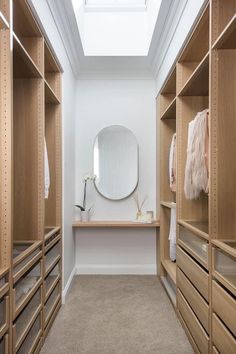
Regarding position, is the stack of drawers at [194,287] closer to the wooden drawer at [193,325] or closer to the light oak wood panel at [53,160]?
the wooden drawer at [193,325]

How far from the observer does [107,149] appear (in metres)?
4.11

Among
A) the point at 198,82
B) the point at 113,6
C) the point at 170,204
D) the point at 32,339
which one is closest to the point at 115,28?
the point at 113,6

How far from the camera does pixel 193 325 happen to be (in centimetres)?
216

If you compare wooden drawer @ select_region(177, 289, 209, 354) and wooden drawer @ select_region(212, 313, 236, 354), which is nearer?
wooden drawer @ select_region(212, 313, 236, 354)

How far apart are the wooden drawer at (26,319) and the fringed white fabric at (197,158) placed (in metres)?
1.36

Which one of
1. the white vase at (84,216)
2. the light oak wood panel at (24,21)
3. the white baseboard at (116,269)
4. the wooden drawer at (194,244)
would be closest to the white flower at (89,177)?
the white vase at (84,216)

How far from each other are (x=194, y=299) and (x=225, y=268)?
624 mm

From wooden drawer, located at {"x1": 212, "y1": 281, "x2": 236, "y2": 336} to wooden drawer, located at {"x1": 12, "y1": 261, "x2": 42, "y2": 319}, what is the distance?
1.12m

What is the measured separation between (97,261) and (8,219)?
8.77ft

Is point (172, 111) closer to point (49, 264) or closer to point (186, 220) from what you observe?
point (186, 220)

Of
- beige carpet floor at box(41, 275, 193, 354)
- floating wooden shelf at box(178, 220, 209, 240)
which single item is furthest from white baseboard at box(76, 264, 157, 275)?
floating wooden shelf at box(178, 220, 209, 240)

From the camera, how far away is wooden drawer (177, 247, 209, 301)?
188cm

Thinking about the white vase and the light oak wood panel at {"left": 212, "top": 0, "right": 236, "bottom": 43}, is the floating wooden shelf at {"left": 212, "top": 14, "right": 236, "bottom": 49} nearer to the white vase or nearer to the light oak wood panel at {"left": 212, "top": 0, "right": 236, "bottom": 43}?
the light oak wood panel at {"left": 212, "top": 0, "right": 236, "bottom": 43}

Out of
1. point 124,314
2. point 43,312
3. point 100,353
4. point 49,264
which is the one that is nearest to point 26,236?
point 49,264
